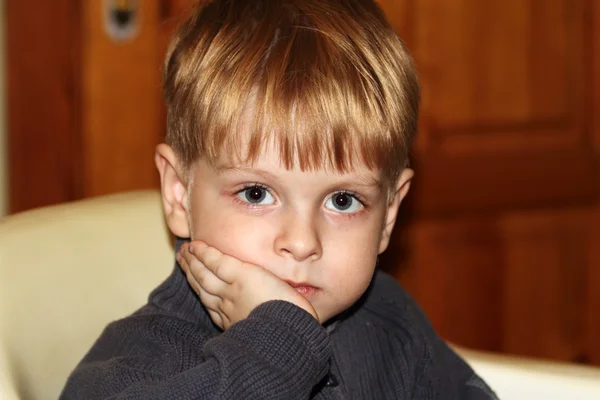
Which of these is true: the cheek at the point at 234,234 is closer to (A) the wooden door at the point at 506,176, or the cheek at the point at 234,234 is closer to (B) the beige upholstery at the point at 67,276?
(B) the beige upholstery at the point at 67,276

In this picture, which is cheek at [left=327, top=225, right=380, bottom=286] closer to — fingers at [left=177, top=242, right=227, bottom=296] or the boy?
the boy

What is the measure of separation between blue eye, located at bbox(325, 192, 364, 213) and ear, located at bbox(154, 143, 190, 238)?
15 centimetres

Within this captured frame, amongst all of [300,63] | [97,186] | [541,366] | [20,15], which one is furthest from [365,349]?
[20,15]

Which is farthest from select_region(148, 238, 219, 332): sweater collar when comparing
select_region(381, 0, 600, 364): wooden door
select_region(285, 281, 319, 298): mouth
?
select_region(381, 0, 600, 364): wooden door

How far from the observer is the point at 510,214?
189cm

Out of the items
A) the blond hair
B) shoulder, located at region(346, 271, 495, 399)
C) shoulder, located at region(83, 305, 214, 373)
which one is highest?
the blond hair

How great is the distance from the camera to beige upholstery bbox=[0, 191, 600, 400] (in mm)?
884

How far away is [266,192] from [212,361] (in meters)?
0.17

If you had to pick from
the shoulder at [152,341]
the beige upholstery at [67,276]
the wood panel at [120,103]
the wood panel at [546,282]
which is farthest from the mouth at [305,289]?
the wood panel at [546,282]

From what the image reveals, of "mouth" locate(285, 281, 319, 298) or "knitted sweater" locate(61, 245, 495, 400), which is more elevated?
"mouth" locate(285, 281, 319, 298)

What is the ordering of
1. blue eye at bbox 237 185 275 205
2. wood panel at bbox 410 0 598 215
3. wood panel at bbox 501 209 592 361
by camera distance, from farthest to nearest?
wood panel at bbox 501 209 592 361 < wood panel at bbox 410 0 598 215 < blue eye at bbox 237 185 275 205

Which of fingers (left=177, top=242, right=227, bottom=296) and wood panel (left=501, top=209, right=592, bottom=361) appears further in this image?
wood panel (left=501, top=209, right=592, bottom=361)

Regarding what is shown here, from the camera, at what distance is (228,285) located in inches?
35.0

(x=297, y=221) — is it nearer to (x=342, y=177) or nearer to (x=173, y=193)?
(x=342, y=177)
